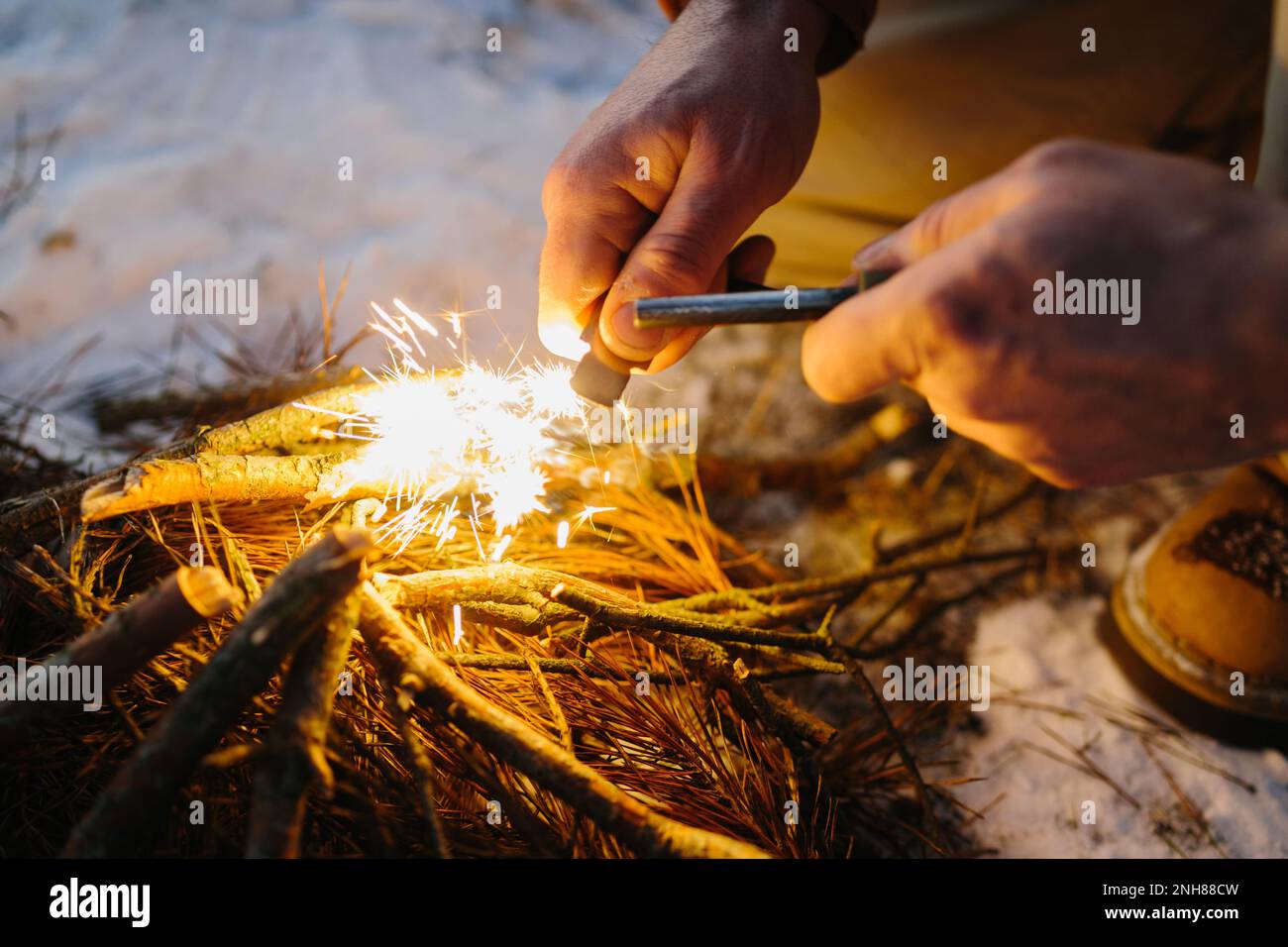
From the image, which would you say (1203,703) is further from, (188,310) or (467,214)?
(188,310)

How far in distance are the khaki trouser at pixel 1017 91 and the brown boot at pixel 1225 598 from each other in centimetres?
110

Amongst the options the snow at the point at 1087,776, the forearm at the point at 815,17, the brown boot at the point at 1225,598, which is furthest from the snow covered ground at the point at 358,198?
the forearm at the point at 815,17

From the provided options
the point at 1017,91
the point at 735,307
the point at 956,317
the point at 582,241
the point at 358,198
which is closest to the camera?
the point at 956,317

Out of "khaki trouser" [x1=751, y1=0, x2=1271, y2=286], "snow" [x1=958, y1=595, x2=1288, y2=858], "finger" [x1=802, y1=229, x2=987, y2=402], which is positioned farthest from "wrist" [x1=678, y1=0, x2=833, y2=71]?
"snow" [x1=958, y1=595, x2=1288, y2=858]

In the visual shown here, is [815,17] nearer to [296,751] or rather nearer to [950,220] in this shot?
[950,220]

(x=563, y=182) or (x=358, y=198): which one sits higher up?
(x=358, y=198)

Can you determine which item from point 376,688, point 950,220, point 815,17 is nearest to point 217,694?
point 376,688

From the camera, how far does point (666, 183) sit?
1439 millimetres

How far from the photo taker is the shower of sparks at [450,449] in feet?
4.50

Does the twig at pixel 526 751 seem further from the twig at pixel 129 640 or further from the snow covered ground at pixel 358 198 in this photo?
the snow covered ground at pixel 358 198

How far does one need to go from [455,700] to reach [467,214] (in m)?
2.31

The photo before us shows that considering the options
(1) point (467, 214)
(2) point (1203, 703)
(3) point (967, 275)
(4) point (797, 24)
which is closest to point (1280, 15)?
(4) point (797, 24)

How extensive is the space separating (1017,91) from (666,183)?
1363mm
